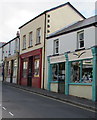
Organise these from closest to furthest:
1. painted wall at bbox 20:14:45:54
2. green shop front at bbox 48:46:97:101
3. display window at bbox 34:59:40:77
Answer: green shop front at bbox 48:46:97:101, painted wall at bbox 20:14:45:54, display window at bbox 34:59:40:77

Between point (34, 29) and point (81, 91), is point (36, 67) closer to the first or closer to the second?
point (34, 29)

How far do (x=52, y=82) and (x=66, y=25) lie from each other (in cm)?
669

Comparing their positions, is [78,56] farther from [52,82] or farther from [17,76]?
[17,76]

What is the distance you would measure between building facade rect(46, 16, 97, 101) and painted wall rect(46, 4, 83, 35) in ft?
5.84

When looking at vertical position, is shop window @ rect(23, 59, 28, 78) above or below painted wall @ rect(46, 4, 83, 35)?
below

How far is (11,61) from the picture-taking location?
36.5 meters

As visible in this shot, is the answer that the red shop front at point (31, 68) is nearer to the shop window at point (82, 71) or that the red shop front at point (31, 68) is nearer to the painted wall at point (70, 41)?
the painted wall at point (70, 41)

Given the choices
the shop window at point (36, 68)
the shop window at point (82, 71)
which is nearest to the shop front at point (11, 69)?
the shop window at point (36, 68)

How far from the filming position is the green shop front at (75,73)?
16203 millimetres

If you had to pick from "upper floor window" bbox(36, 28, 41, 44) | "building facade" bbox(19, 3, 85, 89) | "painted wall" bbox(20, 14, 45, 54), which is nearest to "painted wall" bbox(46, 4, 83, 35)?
"building facade" bbox(19, 3, 85, 89)

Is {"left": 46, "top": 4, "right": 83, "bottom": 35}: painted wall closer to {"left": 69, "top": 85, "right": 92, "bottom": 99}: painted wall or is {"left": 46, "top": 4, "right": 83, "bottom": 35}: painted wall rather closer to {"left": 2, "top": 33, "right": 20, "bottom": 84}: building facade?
{"left": 69, "top": 85, "right": 92, "bottom": 99}: painted wall

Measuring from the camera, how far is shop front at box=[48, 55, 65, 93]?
2039cm

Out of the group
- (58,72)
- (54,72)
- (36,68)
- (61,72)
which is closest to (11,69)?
(36,68)

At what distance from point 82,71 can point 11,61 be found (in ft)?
66.3
